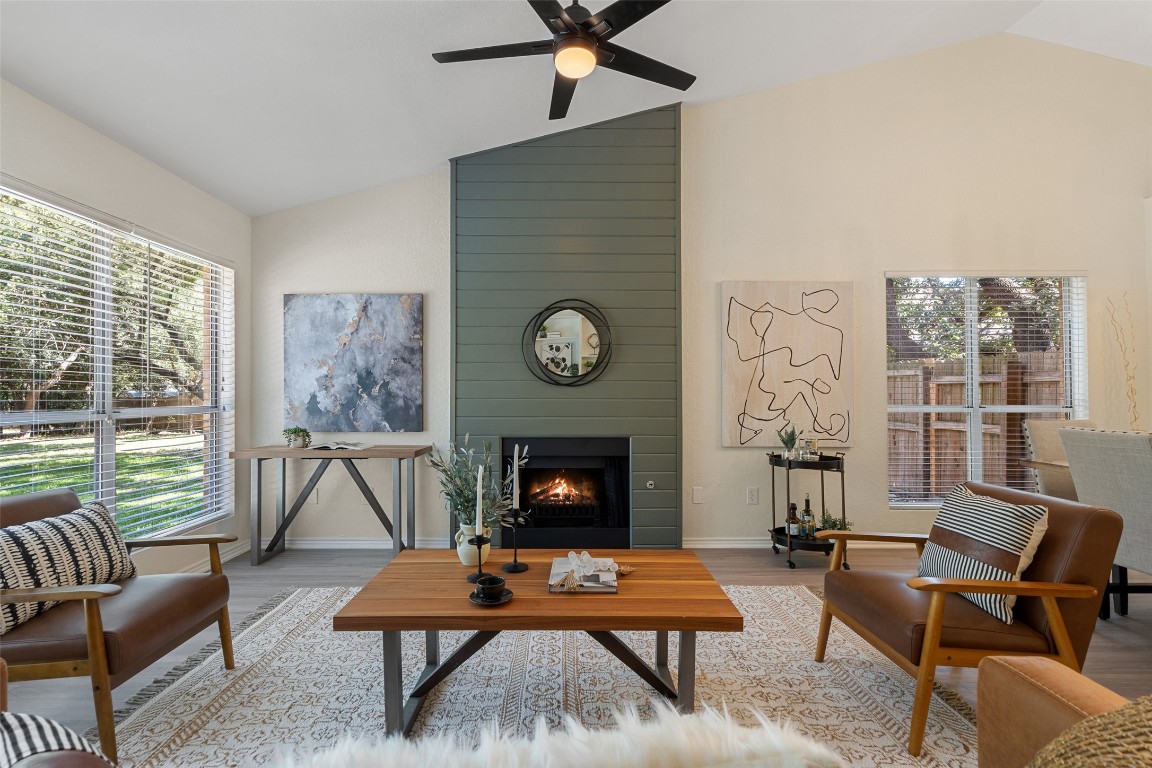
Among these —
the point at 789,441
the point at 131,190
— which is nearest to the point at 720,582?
the point at 789,441

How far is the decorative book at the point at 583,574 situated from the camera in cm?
215

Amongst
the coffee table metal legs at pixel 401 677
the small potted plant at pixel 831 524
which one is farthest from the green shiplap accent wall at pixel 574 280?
the coffee table metal legs at pixel 401 677

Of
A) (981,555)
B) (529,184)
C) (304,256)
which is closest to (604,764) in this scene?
(981,555)

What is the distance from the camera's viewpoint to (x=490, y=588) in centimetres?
201

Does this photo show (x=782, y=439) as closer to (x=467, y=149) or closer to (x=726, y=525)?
(x=726, y=525)

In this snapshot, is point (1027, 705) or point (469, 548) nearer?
point (1027, 705)

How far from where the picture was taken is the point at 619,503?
14.8ft

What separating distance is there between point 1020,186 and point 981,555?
12.4 feet

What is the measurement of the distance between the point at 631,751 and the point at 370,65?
3.44 metres

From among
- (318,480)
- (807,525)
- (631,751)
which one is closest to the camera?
(631,751)

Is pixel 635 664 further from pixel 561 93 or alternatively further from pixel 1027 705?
pixel 561 93

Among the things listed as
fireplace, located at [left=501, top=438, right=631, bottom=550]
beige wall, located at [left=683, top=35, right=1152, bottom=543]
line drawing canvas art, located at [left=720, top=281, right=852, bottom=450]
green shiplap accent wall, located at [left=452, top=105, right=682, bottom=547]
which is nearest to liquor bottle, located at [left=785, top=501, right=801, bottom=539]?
beige wall, located at [left=683, top=35, right=1152, bottom=543]

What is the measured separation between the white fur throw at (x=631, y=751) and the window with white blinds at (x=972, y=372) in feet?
15.2

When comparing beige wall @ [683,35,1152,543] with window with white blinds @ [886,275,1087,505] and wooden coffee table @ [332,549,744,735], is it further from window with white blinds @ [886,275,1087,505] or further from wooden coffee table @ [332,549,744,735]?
wooden coffee table @ [332,549,744,735]
